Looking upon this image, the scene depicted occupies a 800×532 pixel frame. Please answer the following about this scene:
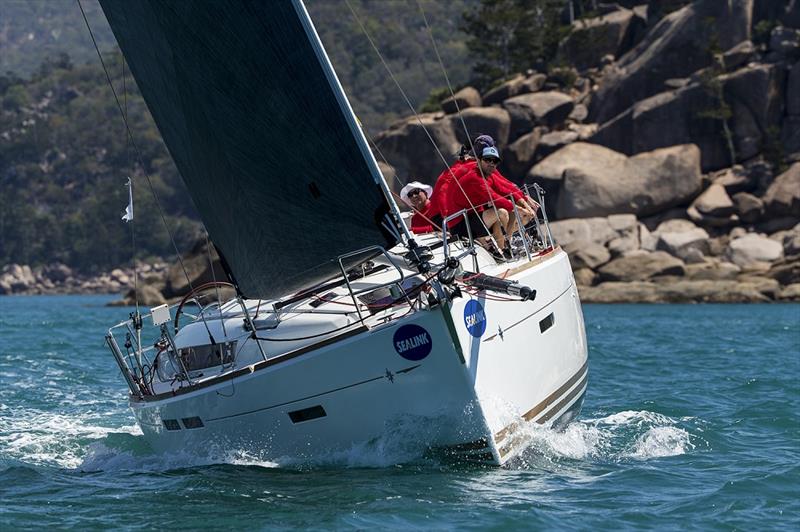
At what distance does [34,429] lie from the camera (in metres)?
12.2

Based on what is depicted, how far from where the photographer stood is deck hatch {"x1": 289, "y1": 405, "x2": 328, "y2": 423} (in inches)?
328

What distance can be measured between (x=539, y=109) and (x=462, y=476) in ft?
135

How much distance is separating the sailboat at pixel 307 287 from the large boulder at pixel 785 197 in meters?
34.2

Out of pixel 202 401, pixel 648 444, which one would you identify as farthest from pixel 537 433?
pixel 202 401

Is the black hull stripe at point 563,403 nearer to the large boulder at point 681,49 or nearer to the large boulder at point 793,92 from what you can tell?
the large boulder at point 793,92

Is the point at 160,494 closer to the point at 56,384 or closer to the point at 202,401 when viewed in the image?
the point at 202,401

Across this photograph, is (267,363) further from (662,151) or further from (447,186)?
(662,151)

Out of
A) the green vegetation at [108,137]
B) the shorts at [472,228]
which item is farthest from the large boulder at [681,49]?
the shorts at [472,228]

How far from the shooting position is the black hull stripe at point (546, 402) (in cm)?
834

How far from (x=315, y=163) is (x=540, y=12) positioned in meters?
51.8

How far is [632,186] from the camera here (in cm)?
4297

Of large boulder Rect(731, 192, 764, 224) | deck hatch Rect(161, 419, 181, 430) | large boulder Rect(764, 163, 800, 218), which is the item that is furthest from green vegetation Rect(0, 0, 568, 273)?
deck hatch Rect(161, 419, 181, 430)

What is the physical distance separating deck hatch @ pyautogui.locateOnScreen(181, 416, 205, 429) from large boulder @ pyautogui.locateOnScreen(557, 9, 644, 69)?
1839 inches

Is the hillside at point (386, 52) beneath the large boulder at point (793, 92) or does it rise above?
above
